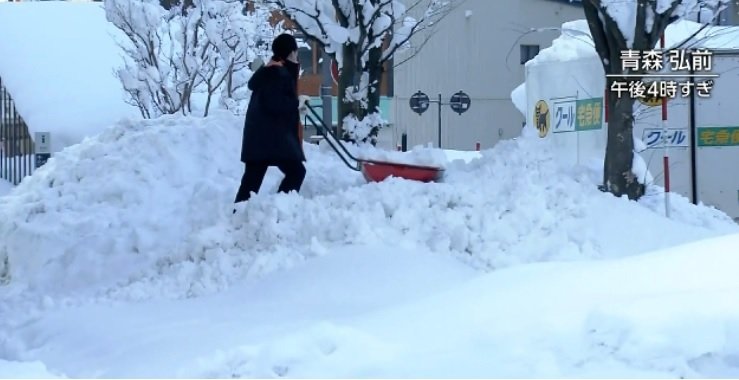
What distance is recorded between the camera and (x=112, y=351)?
5984 mm

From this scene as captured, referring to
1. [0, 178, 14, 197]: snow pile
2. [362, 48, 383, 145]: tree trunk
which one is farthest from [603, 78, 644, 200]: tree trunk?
[0, 178, 14, 197]: snow pile

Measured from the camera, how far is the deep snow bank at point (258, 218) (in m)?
7.21

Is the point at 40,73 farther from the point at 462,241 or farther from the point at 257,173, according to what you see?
the point at 462,241

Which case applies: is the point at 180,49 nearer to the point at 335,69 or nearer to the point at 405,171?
the point at 335,69

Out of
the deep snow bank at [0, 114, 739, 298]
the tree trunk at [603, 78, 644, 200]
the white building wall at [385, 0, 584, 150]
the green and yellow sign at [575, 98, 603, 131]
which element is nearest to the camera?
the deep snow bank at [0, 114, 739, 298]

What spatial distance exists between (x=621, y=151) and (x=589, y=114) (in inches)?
216

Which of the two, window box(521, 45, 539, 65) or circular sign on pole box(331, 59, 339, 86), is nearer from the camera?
circular sign on pole box(331, 59, 339, 86)

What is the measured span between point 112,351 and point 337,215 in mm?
1889

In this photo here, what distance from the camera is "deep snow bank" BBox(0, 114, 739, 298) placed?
23.7ft

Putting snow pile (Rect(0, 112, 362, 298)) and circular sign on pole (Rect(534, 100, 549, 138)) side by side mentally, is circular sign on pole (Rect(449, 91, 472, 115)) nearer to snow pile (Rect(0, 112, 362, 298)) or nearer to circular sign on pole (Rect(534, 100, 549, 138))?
circular sign on pole (Rect(534, 100, 549, 138))

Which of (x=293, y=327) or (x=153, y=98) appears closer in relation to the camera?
(x=293, y=327)

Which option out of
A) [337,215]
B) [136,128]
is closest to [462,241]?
[337,215]

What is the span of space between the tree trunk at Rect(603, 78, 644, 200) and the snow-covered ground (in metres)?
0.18

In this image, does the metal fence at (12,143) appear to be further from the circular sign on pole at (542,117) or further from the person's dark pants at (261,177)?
the person's dark pants at (261,177)
